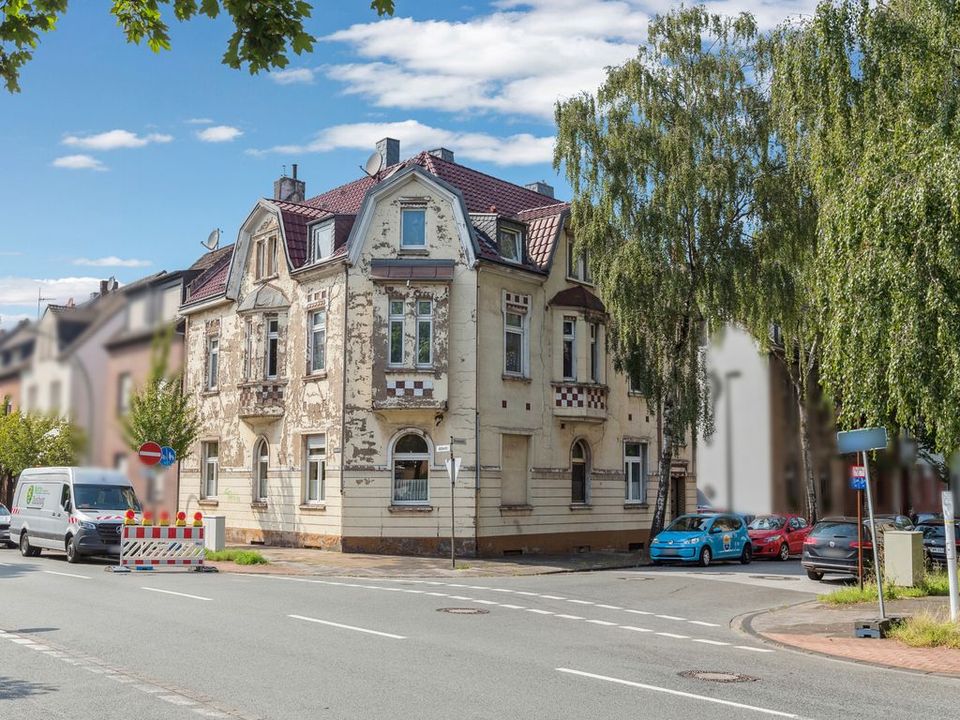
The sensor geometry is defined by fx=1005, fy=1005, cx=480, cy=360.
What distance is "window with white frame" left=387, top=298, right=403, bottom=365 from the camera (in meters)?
28.5

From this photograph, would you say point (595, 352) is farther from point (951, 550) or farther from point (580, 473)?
point (951, 550)

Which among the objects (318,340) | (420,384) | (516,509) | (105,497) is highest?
(318,340)

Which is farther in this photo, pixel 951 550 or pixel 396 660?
pixel 951 550

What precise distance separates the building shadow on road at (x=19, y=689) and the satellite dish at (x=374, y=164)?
89.1 ft

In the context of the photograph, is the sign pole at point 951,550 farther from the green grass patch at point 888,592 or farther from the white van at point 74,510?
the white van at point 74,510

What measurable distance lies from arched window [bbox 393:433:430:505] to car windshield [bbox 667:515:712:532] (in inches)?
279

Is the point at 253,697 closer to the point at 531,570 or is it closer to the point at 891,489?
the point at 531,570

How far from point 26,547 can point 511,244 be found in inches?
637

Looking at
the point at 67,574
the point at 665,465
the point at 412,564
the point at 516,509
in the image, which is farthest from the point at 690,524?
the point at 67,574

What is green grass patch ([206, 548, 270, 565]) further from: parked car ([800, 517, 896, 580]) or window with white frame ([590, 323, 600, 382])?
parked car ([800, 517, 896, 580])

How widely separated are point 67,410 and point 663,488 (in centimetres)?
2214

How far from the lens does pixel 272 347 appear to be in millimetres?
32094

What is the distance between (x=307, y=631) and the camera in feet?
41.3

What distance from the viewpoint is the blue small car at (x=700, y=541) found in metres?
27.5
